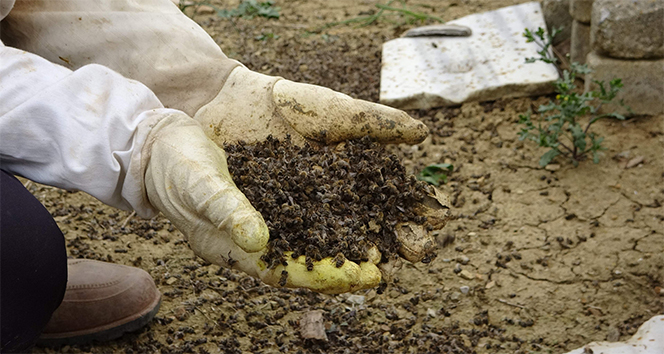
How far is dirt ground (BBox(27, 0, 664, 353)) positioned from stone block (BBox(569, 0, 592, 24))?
53 centimetres

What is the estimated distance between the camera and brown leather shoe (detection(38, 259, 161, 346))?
2465mm

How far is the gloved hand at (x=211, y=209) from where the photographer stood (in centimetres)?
172

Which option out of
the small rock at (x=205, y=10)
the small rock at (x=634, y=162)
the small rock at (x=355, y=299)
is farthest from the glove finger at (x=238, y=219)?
the small rock at (x=205, y=10)

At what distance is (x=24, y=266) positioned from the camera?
5.98 feet

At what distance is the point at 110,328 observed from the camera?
250 centimetres

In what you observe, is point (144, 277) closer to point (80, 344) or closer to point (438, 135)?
point (80, 344)

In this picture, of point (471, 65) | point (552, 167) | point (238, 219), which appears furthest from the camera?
point (471, 65)

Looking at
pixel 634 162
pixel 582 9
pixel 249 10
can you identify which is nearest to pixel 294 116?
pixel 634 162

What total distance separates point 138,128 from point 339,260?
70cm

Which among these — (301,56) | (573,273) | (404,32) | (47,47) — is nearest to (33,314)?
(47,47)

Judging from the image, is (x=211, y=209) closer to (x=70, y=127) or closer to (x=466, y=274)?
(x=70, y=127)

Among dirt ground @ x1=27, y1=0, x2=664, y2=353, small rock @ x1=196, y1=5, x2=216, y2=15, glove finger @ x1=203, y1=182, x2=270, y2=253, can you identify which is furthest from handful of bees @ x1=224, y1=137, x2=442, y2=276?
small rock @ x1=196, y1=5, x2=216, y2=15

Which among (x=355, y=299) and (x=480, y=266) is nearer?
(x=355, y=299)

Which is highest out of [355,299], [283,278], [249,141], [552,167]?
[249,141]
